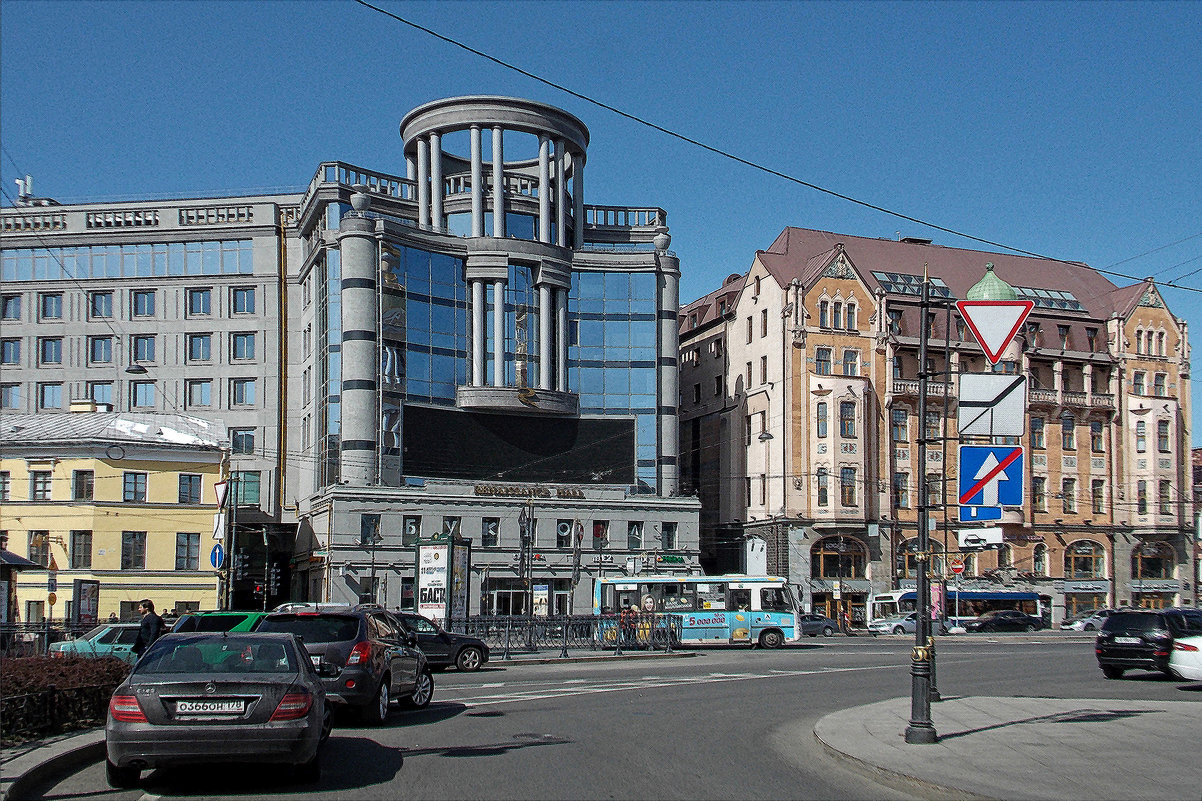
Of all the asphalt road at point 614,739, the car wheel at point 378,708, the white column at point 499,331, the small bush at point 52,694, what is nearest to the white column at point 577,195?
the white column at point 499,331

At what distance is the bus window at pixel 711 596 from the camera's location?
44750mm

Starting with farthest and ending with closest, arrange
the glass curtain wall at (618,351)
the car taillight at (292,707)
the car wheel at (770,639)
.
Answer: the glass curtain wall at (618,351) → the car wheel at (770,639) → the car taillight at (292,707)

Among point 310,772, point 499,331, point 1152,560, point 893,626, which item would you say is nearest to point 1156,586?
point 1152,560

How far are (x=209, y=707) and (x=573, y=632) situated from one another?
2960cm

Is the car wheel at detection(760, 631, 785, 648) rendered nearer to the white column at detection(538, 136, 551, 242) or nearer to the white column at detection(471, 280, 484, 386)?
the white column at detection(471, 280, 484, 386)

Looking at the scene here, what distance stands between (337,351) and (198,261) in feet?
66.5

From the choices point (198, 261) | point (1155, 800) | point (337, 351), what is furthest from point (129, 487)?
point (1155, 800)

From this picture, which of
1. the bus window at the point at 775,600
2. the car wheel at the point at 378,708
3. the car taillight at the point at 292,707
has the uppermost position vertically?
the car taillight at the point at 292,707

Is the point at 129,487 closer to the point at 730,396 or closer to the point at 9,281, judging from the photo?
the point at 9,281

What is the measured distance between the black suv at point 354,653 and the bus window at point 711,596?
27981 millimetres

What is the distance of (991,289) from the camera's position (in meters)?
76.2

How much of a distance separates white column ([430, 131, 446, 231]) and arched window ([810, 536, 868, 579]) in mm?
28820

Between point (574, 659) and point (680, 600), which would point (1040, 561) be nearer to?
point (680, 600)

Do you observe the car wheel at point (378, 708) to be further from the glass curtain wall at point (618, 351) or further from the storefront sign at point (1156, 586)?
the storefront sign at point (1156, 586)
